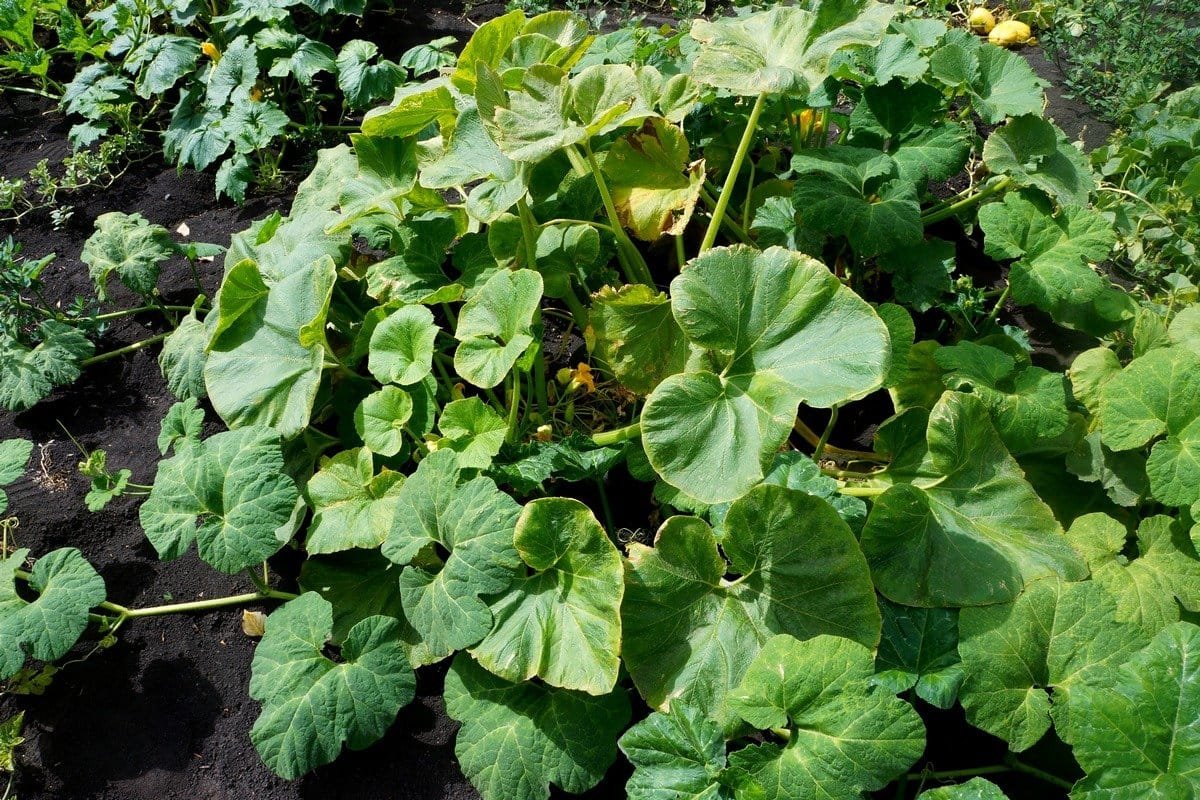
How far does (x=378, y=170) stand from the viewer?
99.8 inches

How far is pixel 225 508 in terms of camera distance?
6.91 ft

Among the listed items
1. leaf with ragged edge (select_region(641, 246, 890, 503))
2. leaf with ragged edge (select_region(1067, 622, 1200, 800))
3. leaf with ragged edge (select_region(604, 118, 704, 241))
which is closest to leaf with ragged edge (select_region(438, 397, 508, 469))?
leaf with ragged edge (select_region(641, 246, 890, 503))

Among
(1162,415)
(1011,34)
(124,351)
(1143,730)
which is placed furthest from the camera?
(1011,34)

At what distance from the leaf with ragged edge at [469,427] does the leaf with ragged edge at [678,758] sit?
734 mm

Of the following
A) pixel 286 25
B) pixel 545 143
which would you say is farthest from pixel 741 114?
pixel 286 25

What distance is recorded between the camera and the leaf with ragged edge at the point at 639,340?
87.2 inches

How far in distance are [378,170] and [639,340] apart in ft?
3.02

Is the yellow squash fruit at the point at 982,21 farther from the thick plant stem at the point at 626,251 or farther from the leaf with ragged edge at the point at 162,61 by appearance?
the leaf with ragged edge at the point at 162,61

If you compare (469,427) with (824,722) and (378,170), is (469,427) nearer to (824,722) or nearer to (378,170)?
(378,170)

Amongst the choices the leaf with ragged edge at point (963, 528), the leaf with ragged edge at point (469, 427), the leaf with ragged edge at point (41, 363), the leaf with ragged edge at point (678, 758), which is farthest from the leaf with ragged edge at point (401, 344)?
the leaf with ragged edge at point (41, 363)

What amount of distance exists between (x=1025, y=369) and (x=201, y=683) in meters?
2.17

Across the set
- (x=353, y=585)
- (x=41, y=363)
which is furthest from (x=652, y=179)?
(x=41, y=363)

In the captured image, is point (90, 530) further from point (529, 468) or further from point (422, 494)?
point (529, 468)

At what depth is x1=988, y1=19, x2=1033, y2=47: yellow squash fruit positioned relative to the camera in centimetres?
368
